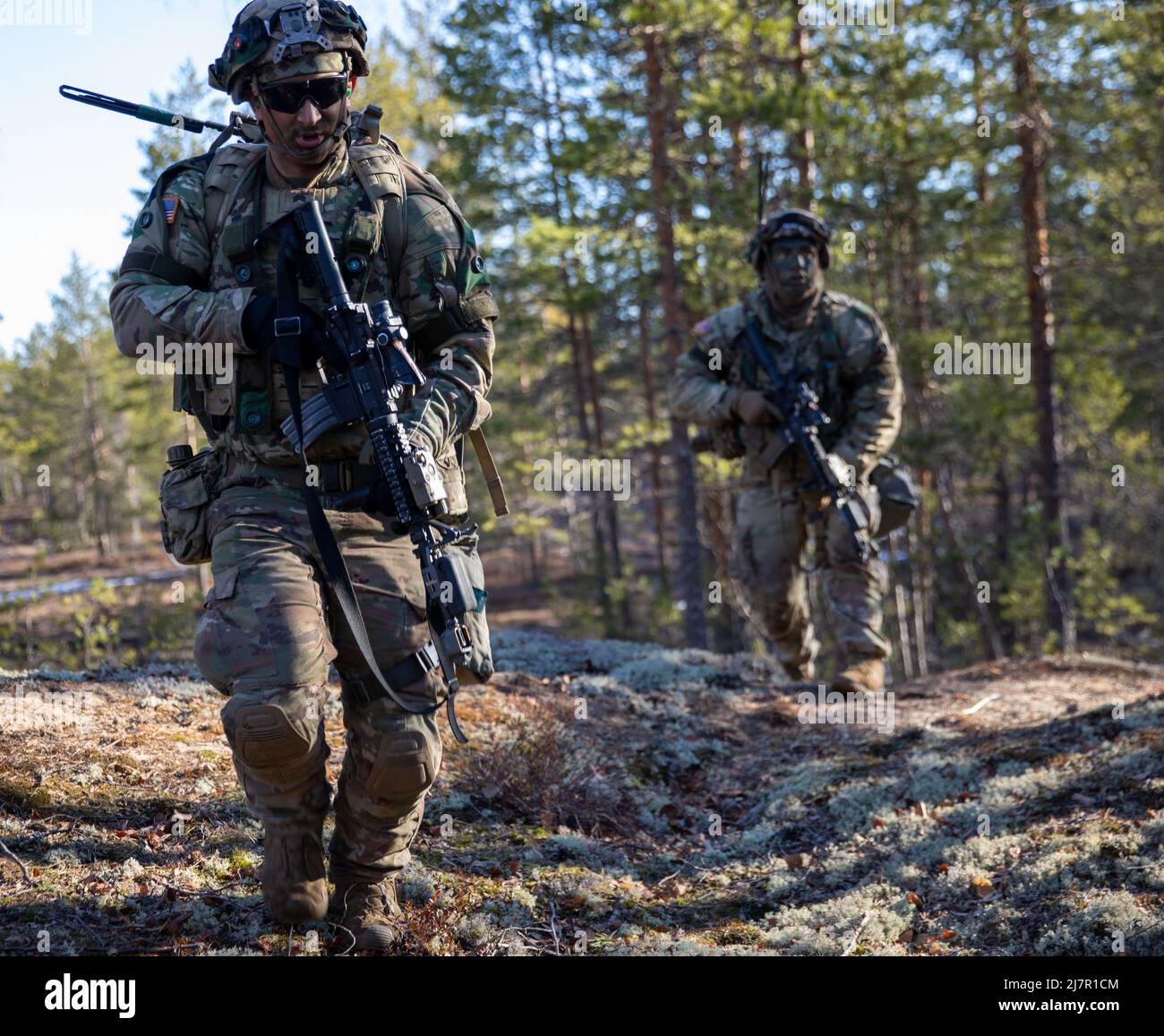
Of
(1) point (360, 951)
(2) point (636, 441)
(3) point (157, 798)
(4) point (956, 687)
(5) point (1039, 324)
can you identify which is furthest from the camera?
(2) point (636, 441)

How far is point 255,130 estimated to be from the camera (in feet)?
14.3

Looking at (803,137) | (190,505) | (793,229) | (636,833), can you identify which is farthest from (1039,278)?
(190,505)

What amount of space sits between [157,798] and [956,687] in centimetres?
659

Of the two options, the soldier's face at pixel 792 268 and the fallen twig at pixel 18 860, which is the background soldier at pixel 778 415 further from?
the fallen twig at pixel 18 860

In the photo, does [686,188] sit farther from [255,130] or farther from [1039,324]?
[255,130]

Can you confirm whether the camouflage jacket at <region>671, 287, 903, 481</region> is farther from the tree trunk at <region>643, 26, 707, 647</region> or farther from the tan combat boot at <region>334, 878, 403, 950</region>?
the tree trunk at <region>643, 26, 707, 647</region>

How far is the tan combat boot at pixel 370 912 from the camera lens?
3.77 m

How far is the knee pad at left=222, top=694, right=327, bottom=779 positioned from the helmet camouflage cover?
2235 millimetres

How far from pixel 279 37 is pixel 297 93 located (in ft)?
0.64

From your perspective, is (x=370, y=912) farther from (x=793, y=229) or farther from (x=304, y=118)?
(x=793, y=229)

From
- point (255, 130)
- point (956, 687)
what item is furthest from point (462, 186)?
point (255, 130)

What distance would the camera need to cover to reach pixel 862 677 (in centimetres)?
820

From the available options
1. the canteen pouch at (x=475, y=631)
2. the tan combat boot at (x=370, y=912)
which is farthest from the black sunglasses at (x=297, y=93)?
the tan combat boot at (x=370, y=912)
